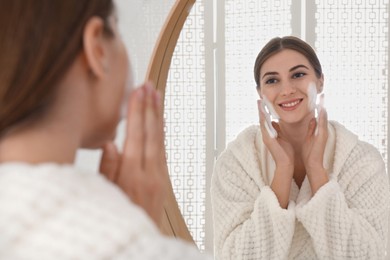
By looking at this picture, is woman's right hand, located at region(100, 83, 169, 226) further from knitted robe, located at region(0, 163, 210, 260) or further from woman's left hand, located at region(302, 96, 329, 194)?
woman's left hand, located at region(302, 96, 329, 194)

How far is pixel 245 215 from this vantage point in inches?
52.5

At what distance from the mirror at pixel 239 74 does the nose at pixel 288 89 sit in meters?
0.20

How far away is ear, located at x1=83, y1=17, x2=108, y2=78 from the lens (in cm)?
46

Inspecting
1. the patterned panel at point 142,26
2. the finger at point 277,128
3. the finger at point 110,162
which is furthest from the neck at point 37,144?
the finger at point 277,128

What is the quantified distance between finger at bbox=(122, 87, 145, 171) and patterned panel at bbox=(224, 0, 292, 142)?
0.99 metres

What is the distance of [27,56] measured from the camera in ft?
1.44

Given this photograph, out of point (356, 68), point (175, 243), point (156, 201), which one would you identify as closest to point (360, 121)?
point (356, 68)

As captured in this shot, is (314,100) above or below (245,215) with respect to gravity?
above

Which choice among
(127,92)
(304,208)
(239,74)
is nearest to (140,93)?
(127,92)

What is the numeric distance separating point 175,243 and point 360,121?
1.18 m

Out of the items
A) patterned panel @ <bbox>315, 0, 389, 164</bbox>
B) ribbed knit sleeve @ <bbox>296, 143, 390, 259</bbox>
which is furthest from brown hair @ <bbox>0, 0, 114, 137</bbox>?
patterned panel @ <bbox>315, 0, 389, 164</bbox>

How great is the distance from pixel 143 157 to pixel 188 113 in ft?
3.15

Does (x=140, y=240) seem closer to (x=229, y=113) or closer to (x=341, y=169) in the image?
(x=341, y=169)

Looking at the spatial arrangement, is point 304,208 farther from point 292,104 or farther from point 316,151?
point 292,104
